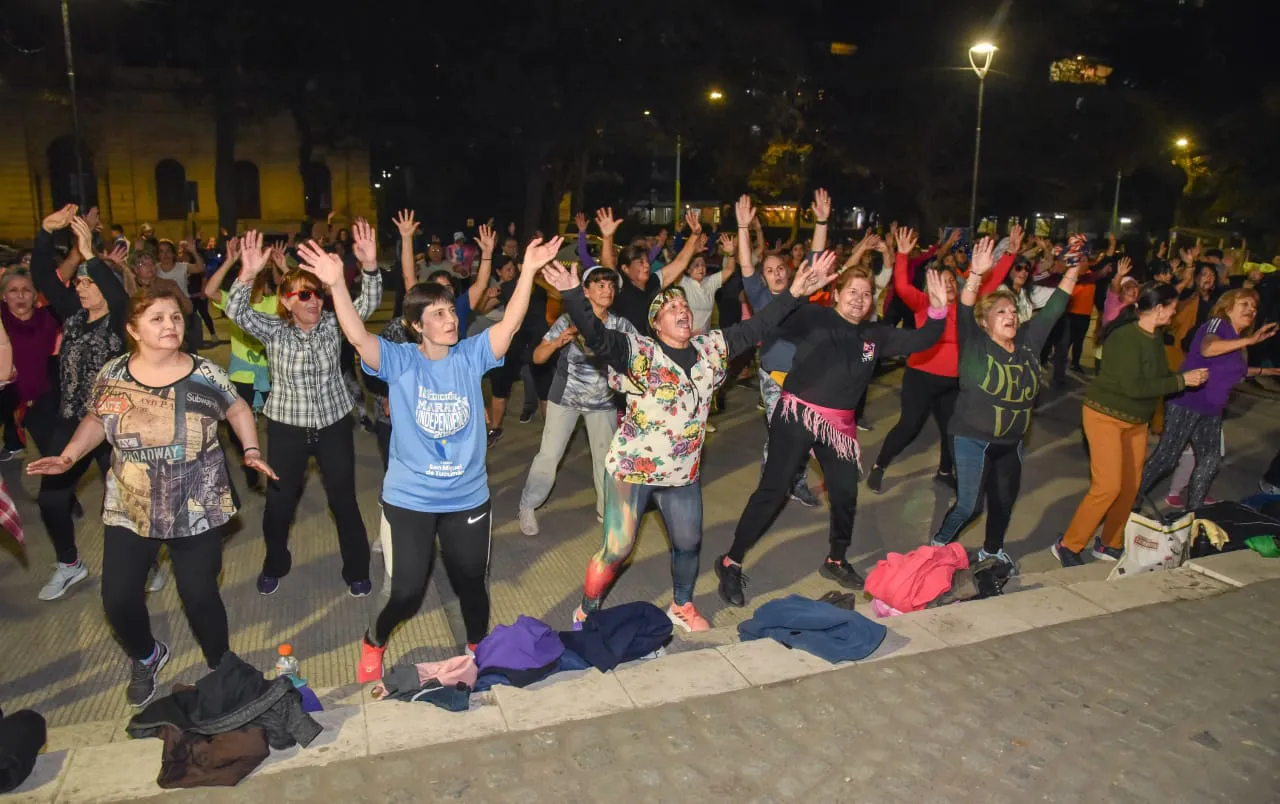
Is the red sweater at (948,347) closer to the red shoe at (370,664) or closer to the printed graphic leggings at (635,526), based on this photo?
the printed graphic leggings at (635,526)

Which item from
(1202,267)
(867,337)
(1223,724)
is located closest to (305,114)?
(1202,267)

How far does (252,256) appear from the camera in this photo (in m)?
5.32

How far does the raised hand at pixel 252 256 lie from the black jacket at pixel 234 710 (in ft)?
7.57

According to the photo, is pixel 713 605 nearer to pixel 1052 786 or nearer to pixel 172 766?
pixel 1052 786

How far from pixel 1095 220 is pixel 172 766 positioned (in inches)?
2174

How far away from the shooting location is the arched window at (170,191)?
46.1 meters

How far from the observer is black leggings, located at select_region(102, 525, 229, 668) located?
4.26 meters

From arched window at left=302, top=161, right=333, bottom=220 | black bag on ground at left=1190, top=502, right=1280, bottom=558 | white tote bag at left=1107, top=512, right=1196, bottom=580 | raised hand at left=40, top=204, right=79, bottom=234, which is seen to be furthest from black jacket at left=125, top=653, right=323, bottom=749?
arched window at left=302, top=161, right=333, bottom=220

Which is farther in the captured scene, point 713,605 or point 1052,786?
point 713,605

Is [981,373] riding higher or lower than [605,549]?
higher

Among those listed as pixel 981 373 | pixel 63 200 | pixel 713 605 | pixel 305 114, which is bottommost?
pixel 713 605

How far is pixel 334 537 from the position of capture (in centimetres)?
680

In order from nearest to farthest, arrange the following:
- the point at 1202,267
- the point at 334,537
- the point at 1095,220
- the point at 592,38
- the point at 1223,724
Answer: the point at 1223,724
the point at 334,537
the point at 1202,267
the point at 592,38
the point at 1095,220

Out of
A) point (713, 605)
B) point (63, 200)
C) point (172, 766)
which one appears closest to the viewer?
point (172, 766)
